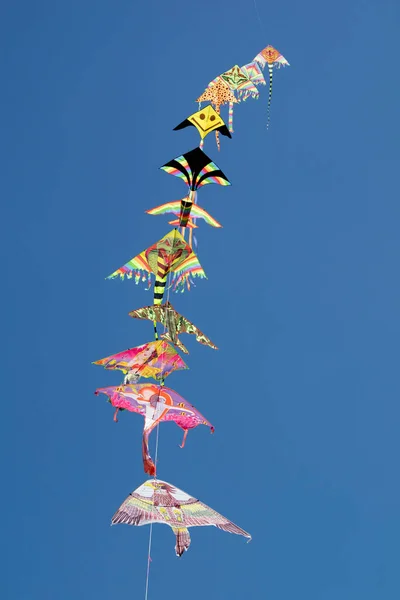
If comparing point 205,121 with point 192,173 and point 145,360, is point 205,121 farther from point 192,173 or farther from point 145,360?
point 145,360

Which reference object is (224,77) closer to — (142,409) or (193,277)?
(193,277)

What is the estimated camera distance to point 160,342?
5.77 metres

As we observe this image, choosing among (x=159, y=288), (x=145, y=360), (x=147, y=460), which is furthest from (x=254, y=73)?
(x=147, y=460)

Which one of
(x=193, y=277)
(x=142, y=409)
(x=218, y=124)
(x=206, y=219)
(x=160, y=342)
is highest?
(x=218, y=124)

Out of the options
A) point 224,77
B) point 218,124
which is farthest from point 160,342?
point 224,77

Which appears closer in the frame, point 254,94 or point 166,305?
point 166,305

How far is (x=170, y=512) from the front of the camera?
5246mm

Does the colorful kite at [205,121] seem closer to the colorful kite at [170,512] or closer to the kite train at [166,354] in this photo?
the kite train at [166,354]

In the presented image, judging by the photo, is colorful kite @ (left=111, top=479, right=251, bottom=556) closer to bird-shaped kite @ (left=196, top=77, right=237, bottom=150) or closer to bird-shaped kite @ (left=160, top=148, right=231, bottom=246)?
bird-shaped kite @ (left=160, top=148, right=231, bottom=246)

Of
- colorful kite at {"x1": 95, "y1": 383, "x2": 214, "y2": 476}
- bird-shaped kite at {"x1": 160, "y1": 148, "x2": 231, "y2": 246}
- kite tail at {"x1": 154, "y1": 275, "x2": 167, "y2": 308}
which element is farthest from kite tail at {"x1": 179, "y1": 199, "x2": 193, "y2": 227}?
colorful kite at {"x1": 95, "y1": 383, "x2": 214, "y2": 476}

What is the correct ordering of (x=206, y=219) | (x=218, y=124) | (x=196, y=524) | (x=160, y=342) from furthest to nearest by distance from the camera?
(x=218, y=124) < (x=206, y=219) < (x=160, y=342) < (x=196, y=524)

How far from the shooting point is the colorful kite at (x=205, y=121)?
653 cm

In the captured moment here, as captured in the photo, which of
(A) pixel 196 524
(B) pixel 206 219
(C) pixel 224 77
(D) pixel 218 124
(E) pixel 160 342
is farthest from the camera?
(C) pixel 224 77

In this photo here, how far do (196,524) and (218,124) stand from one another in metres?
2.84
